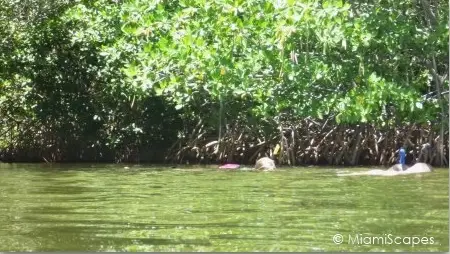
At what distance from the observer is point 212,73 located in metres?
10.3

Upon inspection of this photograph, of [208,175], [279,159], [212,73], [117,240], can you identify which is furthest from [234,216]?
[279,159]

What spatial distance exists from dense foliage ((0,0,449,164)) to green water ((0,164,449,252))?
A: 166cm

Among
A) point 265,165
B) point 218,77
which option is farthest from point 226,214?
point 265,165

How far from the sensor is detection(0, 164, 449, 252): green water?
4883 mm

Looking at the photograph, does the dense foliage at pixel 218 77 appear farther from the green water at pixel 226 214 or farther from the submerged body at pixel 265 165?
the green water at pixel 226 214

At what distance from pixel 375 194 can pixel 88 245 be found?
3.74 m

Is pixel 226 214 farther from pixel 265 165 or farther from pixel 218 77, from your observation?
pixel 265 165

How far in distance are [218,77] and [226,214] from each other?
14.2ft

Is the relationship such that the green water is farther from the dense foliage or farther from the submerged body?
the submerged body

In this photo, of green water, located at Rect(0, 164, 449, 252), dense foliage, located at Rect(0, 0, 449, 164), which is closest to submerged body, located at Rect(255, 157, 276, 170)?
dense foliage, located at Rect(0, 0, 449, 164)

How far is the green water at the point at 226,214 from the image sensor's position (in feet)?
16.0

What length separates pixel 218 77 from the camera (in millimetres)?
10375

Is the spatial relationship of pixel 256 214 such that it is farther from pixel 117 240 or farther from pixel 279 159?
pixel 279 159

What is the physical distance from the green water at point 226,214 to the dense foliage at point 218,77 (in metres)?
1.66
